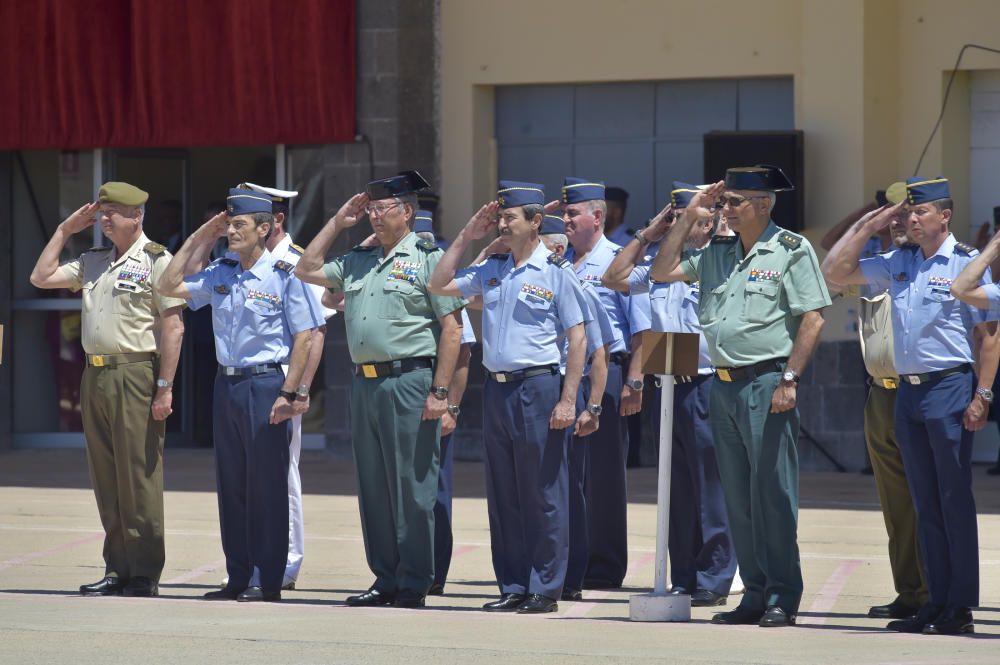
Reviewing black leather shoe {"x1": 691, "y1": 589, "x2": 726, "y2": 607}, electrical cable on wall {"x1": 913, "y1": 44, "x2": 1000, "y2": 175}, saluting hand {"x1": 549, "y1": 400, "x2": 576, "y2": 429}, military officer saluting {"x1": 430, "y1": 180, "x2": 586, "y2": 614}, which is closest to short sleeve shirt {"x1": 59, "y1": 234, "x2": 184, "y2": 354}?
military officer saluting {"x1": 430, "y1": 180, "x2": 586, "y2": 614}

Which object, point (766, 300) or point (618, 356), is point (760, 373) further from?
point (618, 356)

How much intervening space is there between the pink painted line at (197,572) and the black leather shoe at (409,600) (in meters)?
1.67

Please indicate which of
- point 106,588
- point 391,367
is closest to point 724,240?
point 391,367

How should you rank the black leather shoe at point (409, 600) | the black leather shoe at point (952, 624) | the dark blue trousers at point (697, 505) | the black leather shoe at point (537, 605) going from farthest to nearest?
the dark blue trousers at point (697, 505) < the black leather shoe at point (409, 600) < the black leather shoe at point (537, 605) < the black leather shoe at point (952, 624)

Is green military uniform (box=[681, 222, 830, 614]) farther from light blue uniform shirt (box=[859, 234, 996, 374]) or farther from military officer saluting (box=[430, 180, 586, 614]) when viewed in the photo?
military officer saluting (box=[430, 180, 586, 614])

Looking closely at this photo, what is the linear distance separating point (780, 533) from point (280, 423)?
2.50 meters

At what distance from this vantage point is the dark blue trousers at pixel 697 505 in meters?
8.86

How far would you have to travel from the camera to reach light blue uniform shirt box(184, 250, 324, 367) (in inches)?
349

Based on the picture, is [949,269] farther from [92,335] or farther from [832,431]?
[832,431]

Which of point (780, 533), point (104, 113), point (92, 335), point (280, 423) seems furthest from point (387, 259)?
point (104, 113)

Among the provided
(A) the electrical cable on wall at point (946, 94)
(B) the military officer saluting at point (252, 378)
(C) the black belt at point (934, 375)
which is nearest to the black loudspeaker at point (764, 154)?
(A) the electrical cable on wall at point (946, 94)

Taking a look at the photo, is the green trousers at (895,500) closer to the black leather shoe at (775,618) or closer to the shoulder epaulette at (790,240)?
the black leather shoe at (775,618)

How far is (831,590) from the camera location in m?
9.21

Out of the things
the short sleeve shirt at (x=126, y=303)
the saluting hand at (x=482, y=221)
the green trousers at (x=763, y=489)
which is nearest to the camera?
the green trousers at (x=763, y=489)
